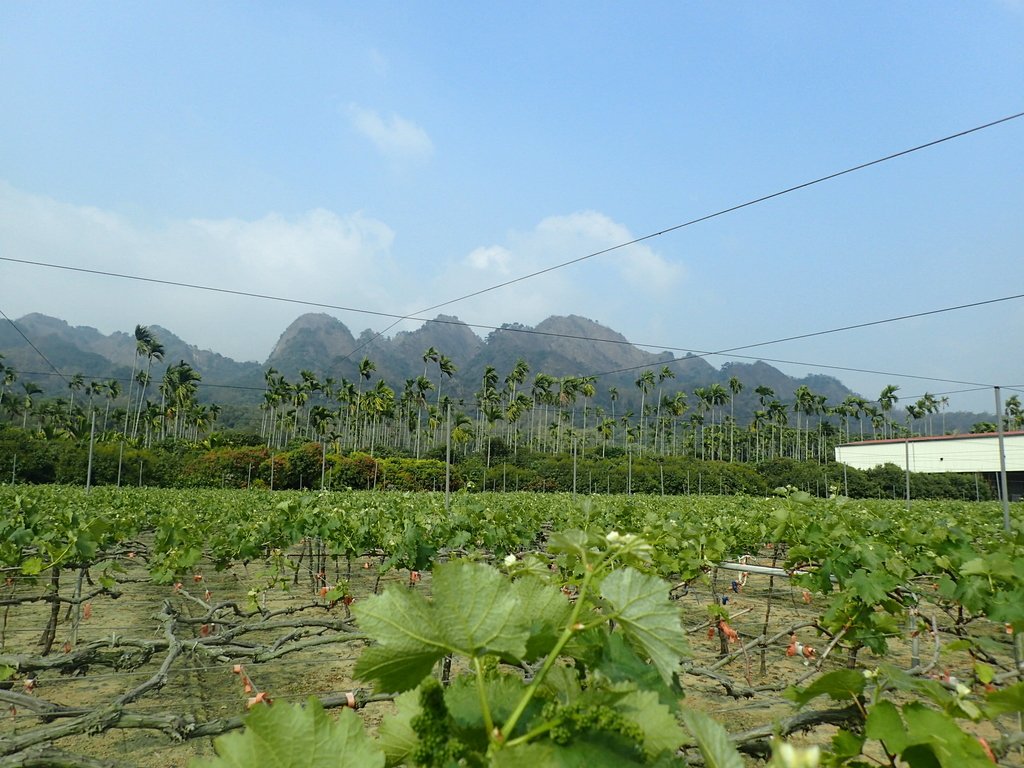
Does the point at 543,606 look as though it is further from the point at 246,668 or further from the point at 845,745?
the point at 246,668

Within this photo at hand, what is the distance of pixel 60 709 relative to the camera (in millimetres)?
2053

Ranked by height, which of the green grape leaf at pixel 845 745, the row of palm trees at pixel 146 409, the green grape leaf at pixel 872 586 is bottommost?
the green grape leaf at pixel 872 586

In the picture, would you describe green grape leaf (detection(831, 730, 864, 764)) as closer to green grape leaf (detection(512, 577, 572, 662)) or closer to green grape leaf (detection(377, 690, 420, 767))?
green grape leaf (detection(512, 577, 572, 662))

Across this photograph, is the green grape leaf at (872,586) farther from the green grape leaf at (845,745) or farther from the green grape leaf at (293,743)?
the green grape leaf at (293,743)

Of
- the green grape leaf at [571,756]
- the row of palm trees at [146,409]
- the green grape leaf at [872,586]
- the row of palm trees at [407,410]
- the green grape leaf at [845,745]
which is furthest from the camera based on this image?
the row of palm trees at [407,410]

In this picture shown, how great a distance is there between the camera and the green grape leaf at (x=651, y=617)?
75 centimetres

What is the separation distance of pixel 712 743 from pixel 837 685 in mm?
677

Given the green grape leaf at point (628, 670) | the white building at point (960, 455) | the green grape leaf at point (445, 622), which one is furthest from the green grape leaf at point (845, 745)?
the white building at point (960, 455)

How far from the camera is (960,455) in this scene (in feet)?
173

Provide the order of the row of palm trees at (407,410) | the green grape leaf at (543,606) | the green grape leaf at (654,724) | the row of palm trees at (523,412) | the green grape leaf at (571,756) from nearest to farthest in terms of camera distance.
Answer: the green grape leaf at (571,756) < the green grape leaf at (654,724) < the green grape leaf at (543,606) < the row of palm trees at (407,410) < the row of palm trees at (523,412)

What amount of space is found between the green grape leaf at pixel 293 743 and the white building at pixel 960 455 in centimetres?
5813

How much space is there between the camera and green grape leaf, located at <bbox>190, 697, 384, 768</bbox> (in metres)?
0.58

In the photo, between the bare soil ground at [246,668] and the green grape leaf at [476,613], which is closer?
the green grape leaf at [476,613]

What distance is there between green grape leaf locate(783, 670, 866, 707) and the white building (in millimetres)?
57205
